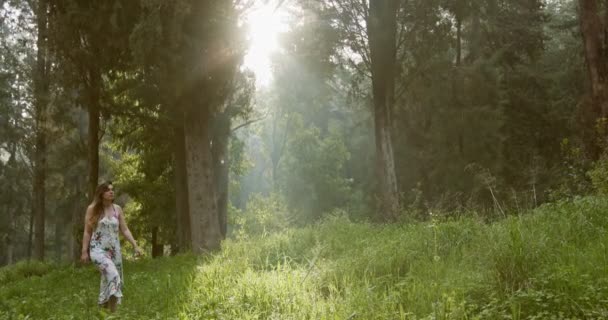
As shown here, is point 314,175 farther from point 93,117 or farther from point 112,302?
point 112,302

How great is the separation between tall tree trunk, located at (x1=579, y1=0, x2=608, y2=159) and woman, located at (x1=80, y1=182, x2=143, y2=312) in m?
12.0

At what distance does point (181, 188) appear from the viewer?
753 inches

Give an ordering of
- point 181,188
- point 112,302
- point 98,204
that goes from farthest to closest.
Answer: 1. point 181,188
2. point 98,204
3. point 112,302

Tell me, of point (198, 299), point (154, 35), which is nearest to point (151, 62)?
point (154, 35)

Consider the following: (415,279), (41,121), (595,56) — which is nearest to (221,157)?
(41,121)

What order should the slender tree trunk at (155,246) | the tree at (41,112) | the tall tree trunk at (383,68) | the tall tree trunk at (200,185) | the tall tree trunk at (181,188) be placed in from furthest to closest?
1. the slender tree trunk at (155,246)
2. the tall tree trunk at (383,68)
3. the tall tree trunk at (181,188)
4. the tree at (41,112)
5. the tall tree trunk at (200,185)

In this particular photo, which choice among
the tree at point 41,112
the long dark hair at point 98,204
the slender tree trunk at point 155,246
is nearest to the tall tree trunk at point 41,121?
the tree at point 41,112

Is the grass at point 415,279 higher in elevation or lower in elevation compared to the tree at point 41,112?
lower

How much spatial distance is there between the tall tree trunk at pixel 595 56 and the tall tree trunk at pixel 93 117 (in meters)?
13.9

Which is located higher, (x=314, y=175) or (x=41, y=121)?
(x=41, y=121)

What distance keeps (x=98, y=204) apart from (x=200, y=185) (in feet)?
20.1

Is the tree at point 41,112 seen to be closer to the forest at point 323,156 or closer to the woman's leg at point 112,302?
the forest at point 323,156

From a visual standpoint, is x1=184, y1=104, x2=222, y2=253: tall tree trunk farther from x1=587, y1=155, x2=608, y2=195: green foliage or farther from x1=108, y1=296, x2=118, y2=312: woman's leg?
x1=587, y1=155, x2=608, y2=195: green foliage

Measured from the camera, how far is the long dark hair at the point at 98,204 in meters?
8.82
